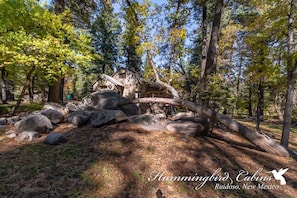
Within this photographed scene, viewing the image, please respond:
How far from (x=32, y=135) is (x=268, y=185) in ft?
14.8

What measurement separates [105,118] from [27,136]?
1627mm

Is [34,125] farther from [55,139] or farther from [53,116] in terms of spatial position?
[55,139]

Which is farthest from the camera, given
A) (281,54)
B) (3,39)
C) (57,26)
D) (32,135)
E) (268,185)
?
(57,26)

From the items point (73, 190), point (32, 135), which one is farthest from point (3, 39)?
point (73, 190)

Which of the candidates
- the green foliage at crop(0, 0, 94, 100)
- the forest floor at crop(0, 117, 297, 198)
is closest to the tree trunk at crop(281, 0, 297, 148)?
the forest floor at crop(0, 117, 297, 198)

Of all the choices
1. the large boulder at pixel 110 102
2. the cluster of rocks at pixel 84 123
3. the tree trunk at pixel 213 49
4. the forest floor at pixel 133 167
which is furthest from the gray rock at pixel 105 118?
the tree trunk at pixel 213 49

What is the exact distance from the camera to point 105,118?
12.7ft

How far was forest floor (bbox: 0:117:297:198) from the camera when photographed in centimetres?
215

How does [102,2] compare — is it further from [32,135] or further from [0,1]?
[32,135]

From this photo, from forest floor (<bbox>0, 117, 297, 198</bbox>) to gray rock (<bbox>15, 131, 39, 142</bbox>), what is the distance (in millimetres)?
130

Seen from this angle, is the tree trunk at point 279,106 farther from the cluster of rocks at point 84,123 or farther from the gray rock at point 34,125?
the gray rock at point 34,125

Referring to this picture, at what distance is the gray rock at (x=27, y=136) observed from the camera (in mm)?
3330

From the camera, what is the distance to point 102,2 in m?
8.70

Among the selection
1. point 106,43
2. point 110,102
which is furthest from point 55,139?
point 106,43
